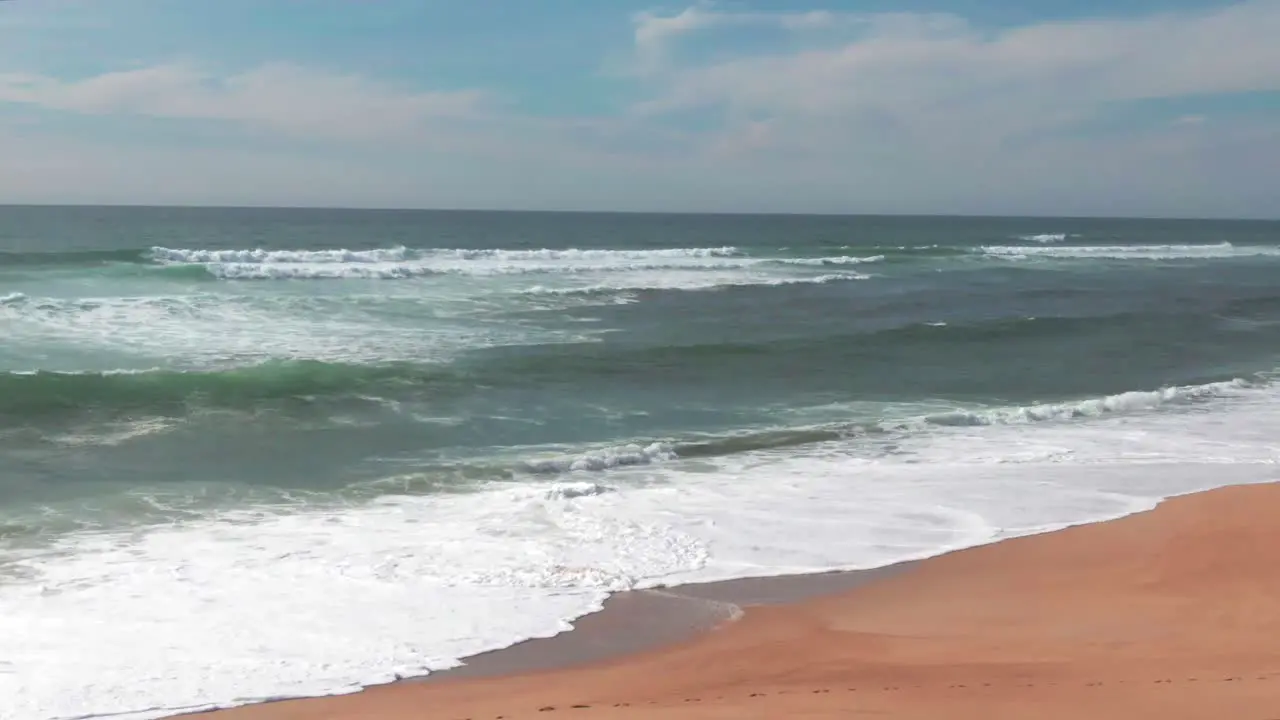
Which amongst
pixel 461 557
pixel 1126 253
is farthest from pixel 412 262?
pixel 1126 253

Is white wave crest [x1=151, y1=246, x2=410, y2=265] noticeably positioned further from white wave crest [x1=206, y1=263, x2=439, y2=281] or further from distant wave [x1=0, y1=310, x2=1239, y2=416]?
distant wave [x1=0, y1=310, x2=1239, y2=416]

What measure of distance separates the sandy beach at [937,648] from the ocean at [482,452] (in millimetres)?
383

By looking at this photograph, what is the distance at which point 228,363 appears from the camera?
15.9m

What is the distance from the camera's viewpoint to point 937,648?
19.7ft

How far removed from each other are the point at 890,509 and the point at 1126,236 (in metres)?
88.2

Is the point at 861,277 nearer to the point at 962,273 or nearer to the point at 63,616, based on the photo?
the point at 962,273

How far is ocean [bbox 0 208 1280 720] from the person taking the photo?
646 centimetres

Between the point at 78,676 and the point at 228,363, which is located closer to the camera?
the point at 78,676

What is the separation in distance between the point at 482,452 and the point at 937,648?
6473mm

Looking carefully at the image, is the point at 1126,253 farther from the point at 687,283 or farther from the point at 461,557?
the point at 461,557

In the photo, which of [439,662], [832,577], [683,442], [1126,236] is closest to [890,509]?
[832,577]

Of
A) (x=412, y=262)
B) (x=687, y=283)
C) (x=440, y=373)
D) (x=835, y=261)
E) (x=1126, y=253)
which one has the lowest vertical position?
(x=440, y=373)

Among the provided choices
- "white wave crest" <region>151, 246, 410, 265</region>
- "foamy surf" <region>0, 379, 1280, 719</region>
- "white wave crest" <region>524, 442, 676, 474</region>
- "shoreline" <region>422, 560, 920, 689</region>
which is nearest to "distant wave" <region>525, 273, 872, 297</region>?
"white wave crest" <region>151, 246, 410, 265</region>

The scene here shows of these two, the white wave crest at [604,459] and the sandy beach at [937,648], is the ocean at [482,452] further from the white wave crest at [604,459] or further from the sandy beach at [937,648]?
the sandy beach at [937,648]
